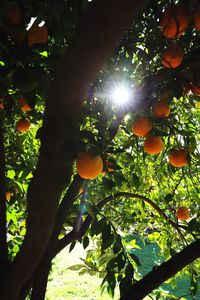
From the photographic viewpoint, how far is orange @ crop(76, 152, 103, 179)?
962 mm

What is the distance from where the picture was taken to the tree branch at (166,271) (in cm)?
96

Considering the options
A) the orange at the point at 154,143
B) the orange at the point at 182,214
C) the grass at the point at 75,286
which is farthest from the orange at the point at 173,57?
the grass at the point at 75,286

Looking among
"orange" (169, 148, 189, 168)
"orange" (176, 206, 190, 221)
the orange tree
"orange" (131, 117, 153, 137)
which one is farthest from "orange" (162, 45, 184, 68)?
"orange" (176, 206, 190, 221)

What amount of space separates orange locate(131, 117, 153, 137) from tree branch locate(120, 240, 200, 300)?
2.29ft

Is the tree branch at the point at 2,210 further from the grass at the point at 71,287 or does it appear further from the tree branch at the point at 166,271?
the grass at the point at 71,287

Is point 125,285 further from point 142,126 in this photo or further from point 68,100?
point 68,100

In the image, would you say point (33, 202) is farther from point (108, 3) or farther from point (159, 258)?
point (159, 258)

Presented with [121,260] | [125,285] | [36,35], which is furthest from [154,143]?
[36,35]

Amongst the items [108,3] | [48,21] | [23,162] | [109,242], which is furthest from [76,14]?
[23,162]

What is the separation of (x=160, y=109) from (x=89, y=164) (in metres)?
0.59

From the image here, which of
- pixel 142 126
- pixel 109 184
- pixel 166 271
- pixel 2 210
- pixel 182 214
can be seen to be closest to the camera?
pixel 166 271

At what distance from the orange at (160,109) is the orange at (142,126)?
0.06 m

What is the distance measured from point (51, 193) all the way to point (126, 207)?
79.5 inches

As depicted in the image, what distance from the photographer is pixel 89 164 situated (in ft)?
3.39
